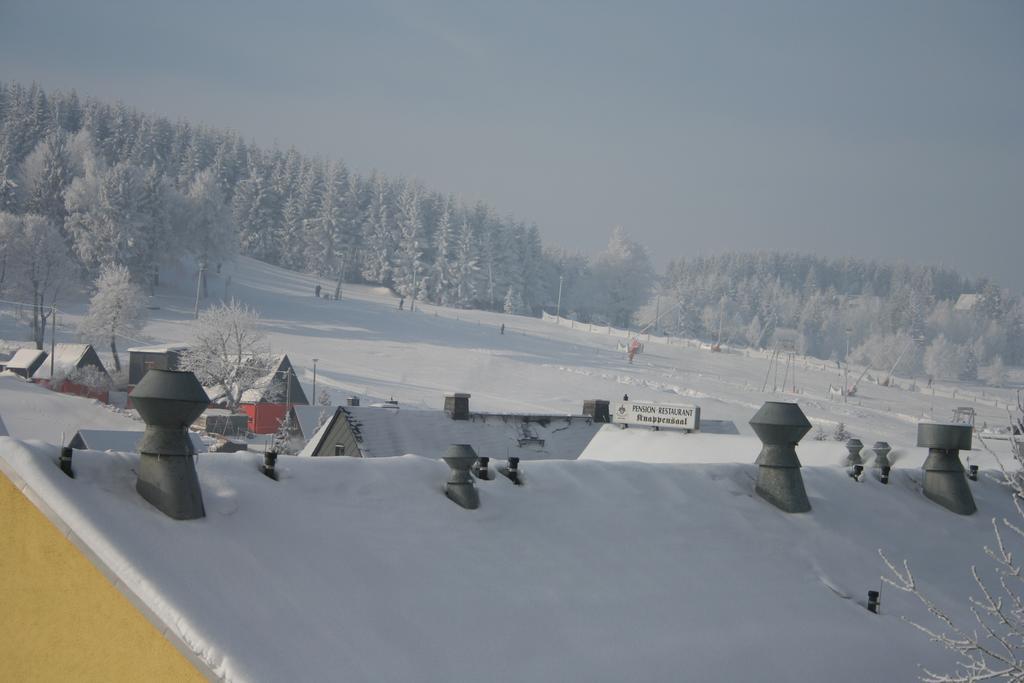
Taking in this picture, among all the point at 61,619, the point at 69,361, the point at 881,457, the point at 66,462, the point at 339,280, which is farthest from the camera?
the point at 339,280

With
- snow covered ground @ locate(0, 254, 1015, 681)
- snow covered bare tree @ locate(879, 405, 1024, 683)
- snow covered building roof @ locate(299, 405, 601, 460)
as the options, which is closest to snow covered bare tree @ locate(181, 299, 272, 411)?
snow covered building roof @ locate(299, 405, 601, 460)

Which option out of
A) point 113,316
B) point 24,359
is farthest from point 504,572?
point 113,316

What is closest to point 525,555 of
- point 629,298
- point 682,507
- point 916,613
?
point 682,507

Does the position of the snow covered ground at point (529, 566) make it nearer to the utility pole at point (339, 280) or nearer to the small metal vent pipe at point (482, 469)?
the small metal vent pipe at point (482, 469)

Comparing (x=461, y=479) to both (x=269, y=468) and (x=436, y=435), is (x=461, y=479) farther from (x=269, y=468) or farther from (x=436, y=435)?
(x=436, y=435)

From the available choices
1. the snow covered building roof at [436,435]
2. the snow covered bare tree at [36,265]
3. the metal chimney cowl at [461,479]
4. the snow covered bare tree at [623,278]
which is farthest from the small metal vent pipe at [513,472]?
the snow covered bare tree at [623,278]

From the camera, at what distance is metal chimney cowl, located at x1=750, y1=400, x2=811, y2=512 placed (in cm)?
901

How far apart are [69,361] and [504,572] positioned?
2302 inches

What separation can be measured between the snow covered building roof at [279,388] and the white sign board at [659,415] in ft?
129

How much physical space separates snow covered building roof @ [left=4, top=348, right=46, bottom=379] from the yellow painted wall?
57.9 meters

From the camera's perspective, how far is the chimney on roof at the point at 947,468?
10406mm

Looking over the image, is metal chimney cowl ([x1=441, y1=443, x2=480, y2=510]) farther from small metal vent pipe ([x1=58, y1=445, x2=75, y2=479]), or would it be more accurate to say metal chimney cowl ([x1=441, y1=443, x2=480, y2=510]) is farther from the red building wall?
the red building wall

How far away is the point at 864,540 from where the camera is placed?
9094mm

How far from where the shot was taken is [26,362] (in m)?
58.4
